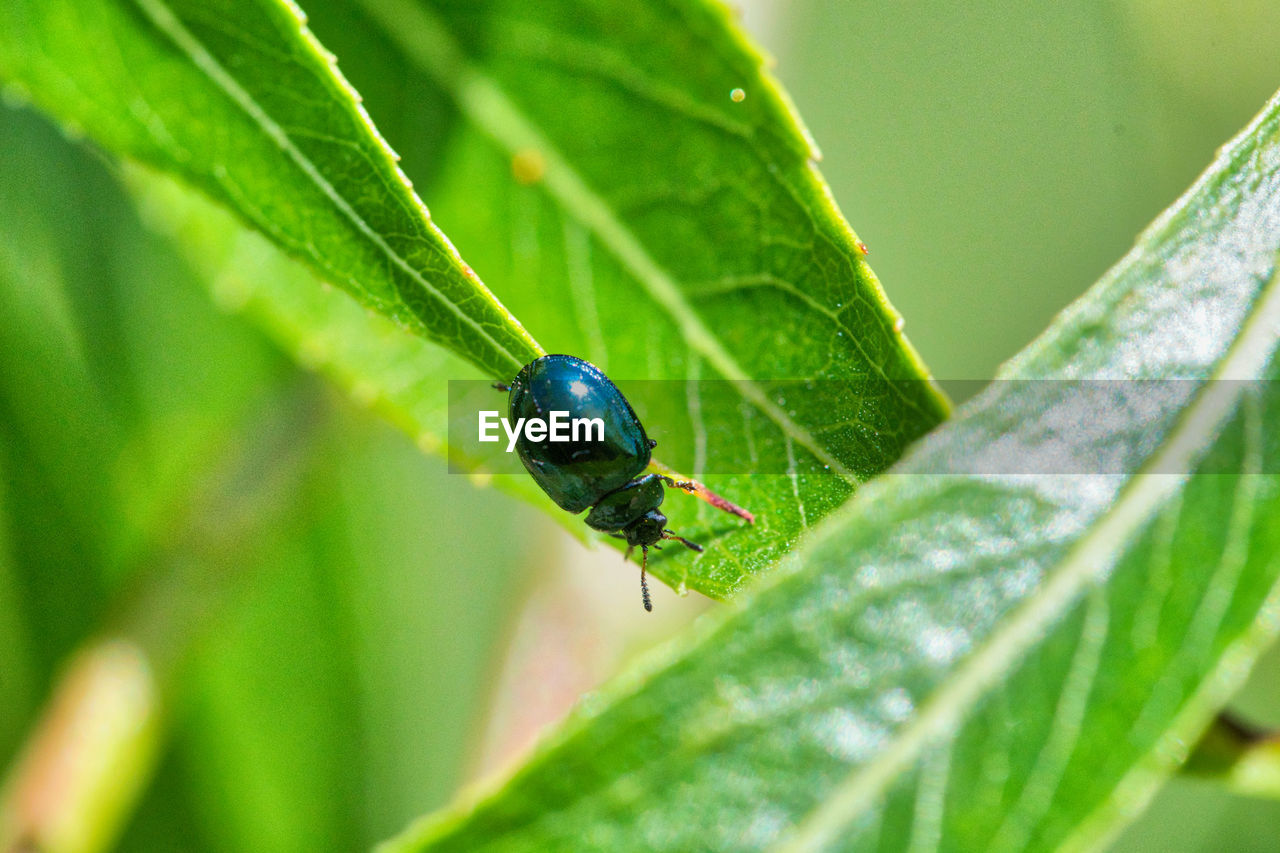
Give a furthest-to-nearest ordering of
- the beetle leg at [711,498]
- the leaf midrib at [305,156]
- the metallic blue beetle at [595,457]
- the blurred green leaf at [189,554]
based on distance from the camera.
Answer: the blurred green leaf at [189,554] → the metallic blue beetle at [595,457] → the beetle leg at [711,498] → the leaf midrib at [305,156]

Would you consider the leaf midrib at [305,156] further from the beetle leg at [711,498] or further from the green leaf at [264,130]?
the beetle leg at [711,498]

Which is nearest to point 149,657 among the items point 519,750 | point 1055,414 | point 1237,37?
point 519,750

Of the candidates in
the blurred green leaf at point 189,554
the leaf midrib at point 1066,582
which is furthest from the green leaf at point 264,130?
the blurred green leaf at point 189,554

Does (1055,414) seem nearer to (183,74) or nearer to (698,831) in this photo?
(698,831)

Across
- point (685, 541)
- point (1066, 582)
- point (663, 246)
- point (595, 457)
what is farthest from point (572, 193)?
point (1066, 582)

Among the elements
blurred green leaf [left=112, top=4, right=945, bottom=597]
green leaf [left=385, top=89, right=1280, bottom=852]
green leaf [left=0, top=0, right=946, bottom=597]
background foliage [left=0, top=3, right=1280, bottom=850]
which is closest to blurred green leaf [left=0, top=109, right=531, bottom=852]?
background foliage [left=0, top=3, right=1280, bottom=850]

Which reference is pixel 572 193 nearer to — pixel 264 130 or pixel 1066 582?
pixel 264 130
